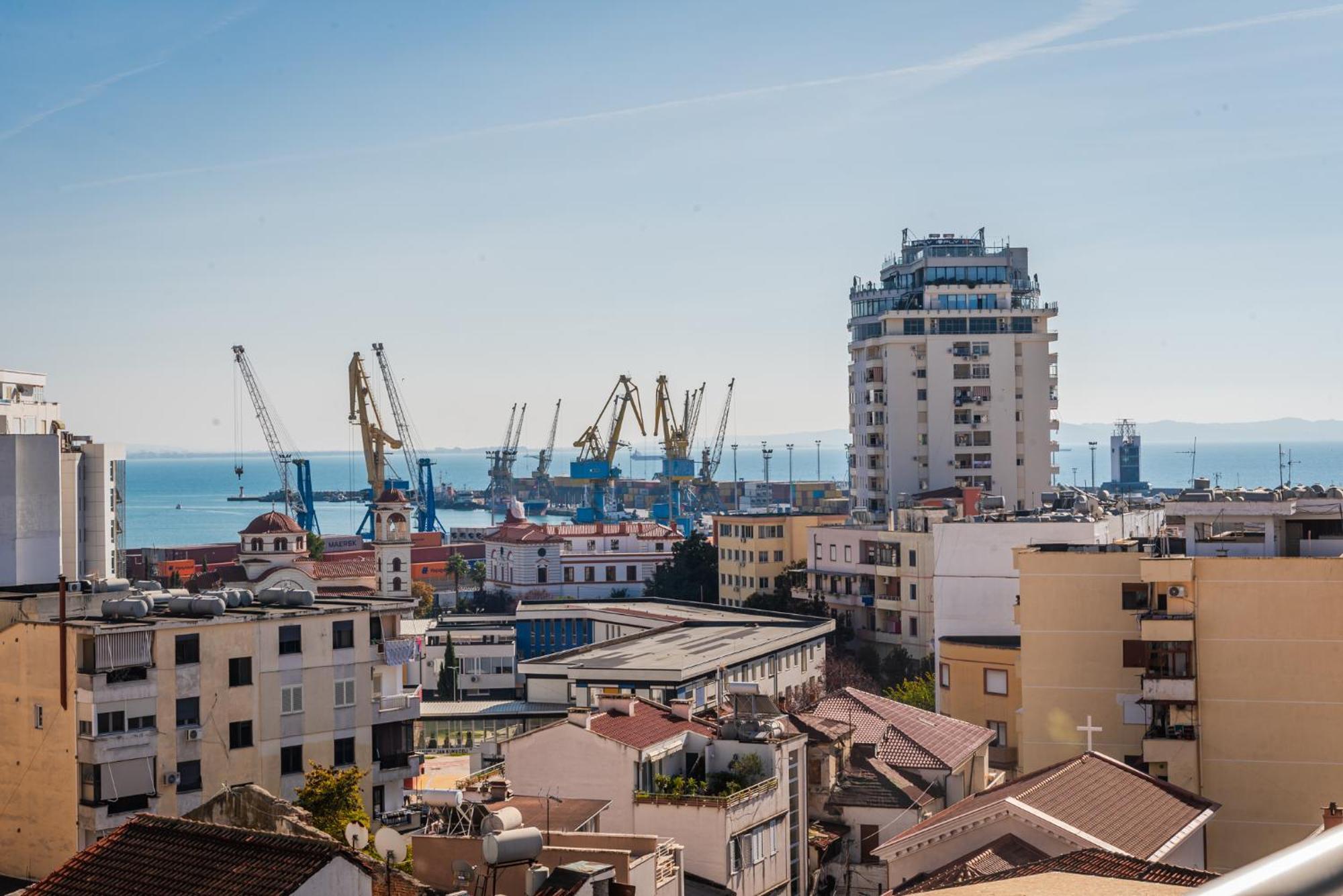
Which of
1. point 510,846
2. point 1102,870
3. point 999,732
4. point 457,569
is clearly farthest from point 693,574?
point 1102,870

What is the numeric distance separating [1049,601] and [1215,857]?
3889mm

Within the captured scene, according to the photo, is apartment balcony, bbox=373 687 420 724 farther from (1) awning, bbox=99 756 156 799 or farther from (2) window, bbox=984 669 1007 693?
(2) window, bbox=984 669 1007 693

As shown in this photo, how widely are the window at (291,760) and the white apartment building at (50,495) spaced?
5.59 meters

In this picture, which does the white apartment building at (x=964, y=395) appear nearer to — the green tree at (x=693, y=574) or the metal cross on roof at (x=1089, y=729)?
the green tree at (x=693, y=574)

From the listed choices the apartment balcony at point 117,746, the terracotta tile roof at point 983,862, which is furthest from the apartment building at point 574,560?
the terracotta tile roof at point 983,862

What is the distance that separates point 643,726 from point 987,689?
984 centimetres

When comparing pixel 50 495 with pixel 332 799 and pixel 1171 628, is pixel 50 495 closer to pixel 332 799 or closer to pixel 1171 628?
pixel 332 799

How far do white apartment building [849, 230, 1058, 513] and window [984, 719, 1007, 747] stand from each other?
2954 centimetres

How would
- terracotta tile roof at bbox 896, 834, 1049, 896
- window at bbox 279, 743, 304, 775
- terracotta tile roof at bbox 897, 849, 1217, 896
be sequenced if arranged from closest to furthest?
terracotta tile roof at bbox 897, 849, 1217, 896 < terracotta tile roof at bbox 896, 834, 1049, 896 < window at bbox 279, 743, 304, 775

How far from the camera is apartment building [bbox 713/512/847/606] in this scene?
169 feet

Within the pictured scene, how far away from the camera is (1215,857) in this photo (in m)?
16.6

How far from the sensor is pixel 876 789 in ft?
64.0

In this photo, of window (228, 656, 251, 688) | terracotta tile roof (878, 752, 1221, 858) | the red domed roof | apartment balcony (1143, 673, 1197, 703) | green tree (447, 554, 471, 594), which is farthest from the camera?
green tree (447, 554, 471, 594)

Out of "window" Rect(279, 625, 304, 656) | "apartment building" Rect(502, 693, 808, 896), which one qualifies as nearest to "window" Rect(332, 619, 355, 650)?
"window" Rect(279, 625, 304, 656)
